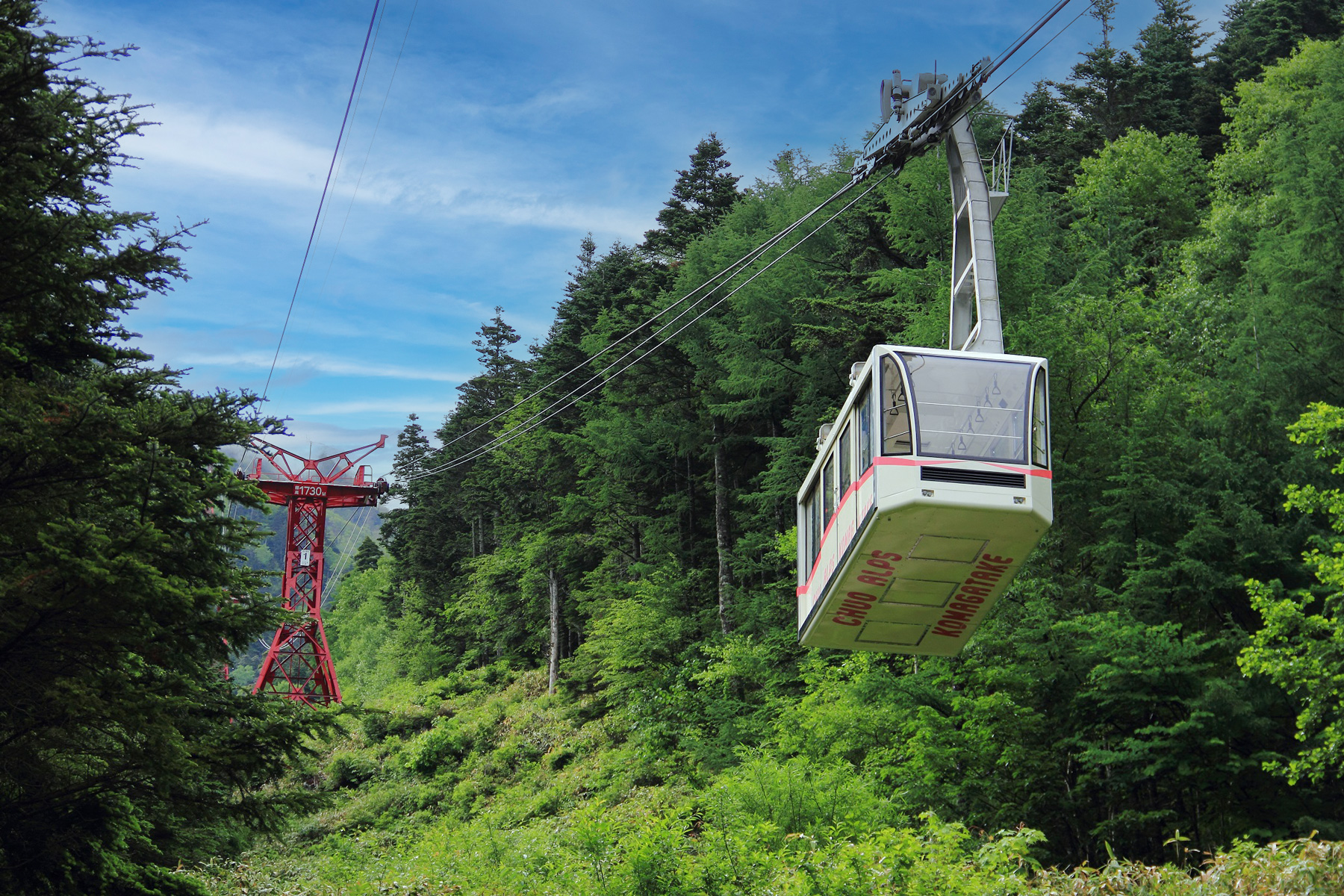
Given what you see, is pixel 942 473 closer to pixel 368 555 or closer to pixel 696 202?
pixel 696 202

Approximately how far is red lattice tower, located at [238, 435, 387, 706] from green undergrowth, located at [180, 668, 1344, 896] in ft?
16.9

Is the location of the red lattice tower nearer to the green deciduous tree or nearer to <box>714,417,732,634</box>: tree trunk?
<box>714,417,732,634</box>: tree trunk

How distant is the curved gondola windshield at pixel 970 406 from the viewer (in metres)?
12.1

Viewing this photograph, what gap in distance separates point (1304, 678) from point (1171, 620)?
161 inches

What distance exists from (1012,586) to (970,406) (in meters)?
9.71

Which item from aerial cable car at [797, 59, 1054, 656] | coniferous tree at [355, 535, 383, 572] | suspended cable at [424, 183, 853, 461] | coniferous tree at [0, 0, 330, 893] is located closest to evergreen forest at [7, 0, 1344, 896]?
coniferous tree at [0, 0, 330, 893]

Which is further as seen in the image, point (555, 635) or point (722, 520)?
point (555, 635)

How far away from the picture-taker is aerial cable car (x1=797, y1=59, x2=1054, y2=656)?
12.1 metres

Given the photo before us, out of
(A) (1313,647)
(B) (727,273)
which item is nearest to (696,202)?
(B) (727,273)

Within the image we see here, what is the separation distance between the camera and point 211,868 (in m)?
16.9

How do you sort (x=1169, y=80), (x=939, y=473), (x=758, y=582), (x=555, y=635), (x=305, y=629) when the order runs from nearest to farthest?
1. (x=939, y=473)
2. (x=305, y=629)
3. (x=758, y=582)
4. (x=555, y=635)
5. (x=1169, y=80)

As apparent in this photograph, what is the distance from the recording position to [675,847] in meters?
14.0

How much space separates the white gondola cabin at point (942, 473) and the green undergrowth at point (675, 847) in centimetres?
318

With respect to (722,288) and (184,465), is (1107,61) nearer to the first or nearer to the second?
(722,288)
